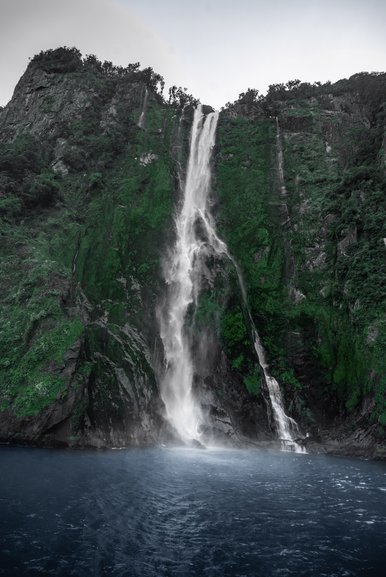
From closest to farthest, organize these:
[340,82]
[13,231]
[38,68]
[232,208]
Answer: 1. [13,231]
2. [232,208]
3. [340,82]
4. [38,68]

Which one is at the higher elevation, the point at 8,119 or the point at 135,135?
the point at 8,119

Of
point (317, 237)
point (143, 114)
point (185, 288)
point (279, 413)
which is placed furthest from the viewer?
point (143, 114)

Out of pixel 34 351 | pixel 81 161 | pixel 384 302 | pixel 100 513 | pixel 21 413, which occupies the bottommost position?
pixel 100 513

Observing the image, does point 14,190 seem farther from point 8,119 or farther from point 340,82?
point 340,82

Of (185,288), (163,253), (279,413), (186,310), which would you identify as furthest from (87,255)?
(279,413)

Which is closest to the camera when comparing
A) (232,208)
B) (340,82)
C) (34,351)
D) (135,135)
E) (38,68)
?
(34,351)

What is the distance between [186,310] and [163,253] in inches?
197

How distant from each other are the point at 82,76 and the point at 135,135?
40.3ft

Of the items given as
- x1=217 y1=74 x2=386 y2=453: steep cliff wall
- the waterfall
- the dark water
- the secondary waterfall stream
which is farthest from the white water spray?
the dark water

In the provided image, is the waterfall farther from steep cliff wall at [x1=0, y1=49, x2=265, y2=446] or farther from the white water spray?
the white water spray

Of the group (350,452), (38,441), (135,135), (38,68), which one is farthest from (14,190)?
(350,452)

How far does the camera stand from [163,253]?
28.8 m

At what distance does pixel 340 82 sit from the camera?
42594 mm

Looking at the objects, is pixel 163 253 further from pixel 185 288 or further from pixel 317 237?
pixel 317 237
